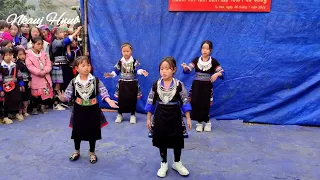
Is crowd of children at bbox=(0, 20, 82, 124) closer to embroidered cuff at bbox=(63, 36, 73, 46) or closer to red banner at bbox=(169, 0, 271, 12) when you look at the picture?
embroidered cuff at bbox=(63, 36, 73, 46)

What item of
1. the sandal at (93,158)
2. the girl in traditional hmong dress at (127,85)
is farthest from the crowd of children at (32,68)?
the sandal at (93,158)

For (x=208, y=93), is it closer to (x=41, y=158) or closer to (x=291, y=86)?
(x=291, y=86)

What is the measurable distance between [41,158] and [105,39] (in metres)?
Answer: 2.64

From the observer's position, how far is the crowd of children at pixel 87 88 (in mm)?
3346

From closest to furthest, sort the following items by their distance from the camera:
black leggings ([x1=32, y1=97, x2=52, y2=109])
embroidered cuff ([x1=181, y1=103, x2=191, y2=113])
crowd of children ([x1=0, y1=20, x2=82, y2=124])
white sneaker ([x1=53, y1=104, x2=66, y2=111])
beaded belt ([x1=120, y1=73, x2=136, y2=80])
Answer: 1. embroidered cuff ([x1=181, y1=103, x2=191, y2=113])
2. crowd of children ([x1=0, y1=20, x2=82, y2=124])
3. beaded belt ([x1=120, y1=73, x2=136, y2=80])
4. black leggings ([x1=32, y1=97, x2=52, y2=109])
5. white sneaker ([x1=53, y1=104, x2=66, y2=111])

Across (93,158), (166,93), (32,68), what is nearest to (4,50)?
(32,68)

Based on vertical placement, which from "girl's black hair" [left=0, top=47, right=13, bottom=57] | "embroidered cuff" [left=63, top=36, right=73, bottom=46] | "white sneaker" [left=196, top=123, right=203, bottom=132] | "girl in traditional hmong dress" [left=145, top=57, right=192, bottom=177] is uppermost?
"embroidered cuff" [left=63, top=36, right=73, bottom=46]

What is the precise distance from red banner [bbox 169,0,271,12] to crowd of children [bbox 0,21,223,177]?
87cm

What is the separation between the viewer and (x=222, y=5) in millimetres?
5141

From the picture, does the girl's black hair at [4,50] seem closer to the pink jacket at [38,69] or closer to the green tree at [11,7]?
the pink jacket at [38,69]

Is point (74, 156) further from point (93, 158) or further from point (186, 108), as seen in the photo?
point (186, 108)

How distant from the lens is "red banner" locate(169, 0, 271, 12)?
5012 millimetres

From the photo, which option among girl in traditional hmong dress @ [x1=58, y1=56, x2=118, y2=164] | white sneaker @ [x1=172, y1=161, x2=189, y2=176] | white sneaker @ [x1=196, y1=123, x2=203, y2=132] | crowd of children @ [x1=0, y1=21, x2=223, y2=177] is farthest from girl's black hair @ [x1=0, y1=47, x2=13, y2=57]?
white sneaker @ [x1=172, y1=161, x2=189, y2=176]

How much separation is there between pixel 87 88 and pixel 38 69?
241cm
